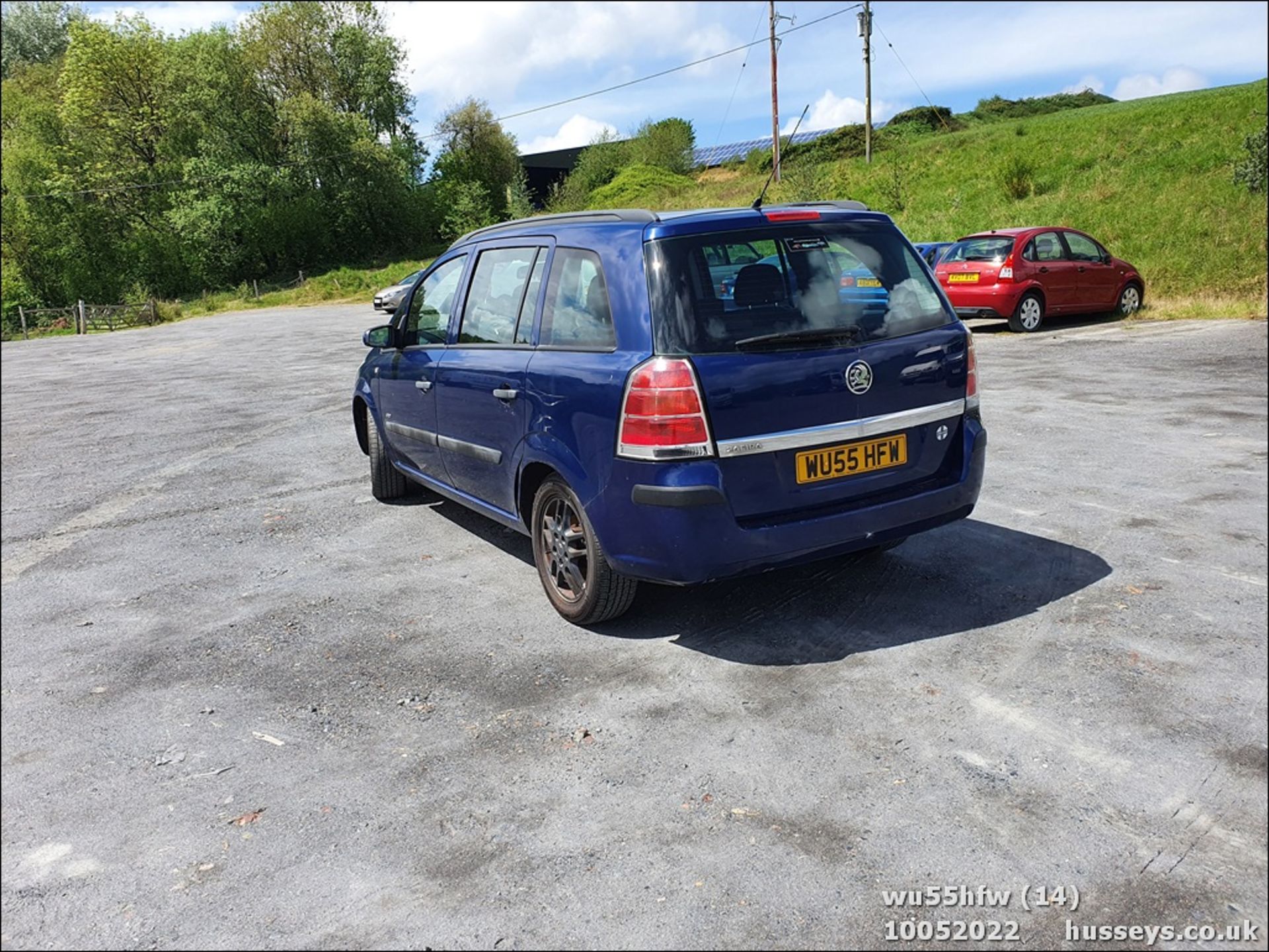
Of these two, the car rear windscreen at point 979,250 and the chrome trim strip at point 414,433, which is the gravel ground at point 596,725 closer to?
the chrome trim strip at point 414,433

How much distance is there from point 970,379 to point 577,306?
179 cm

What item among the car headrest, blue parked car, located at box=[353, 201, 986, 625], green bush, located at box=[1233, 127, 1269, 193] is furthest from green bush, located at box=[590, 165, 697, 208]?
green bush, located at box=[1233, 127, 1269, 193]

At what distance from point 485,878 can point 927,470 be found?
2.54 metres

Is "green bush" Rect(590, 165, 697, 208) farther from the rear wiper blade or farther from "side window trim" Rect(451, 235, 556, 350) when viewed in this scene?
the rear wiper blade

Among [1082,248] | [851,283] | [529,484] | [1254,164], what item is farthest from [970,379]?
[1082,248]

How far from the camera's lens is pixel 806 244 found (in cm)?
404

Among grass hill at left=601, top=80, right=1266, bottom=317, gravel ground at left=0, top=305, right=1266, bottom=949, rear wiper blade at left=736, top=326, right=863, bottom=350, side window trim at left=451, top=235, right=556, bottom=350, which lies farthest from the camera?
side window trim at left=451, top=235, right=556, bottom=350

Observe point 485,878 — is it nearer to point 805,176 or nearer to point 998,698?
point 998,698

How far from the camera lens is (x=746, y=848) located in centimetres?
262

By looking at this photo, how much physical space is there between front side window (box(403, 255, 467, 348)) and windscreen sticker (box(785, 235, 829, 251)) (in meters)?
2.13

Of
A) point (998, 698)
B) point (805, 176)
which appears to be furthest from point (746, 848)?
point (805, 176)

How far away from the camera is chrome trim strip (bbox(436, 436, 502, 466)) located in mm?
4727

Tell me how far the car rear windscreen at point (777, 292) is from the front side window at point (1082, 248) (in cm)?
1379

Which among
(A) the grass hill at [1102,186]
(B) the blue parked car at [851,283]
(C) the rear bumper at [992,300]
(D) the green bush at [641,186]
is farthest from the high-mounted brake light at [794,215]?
(D) the green bush at [641,186]
